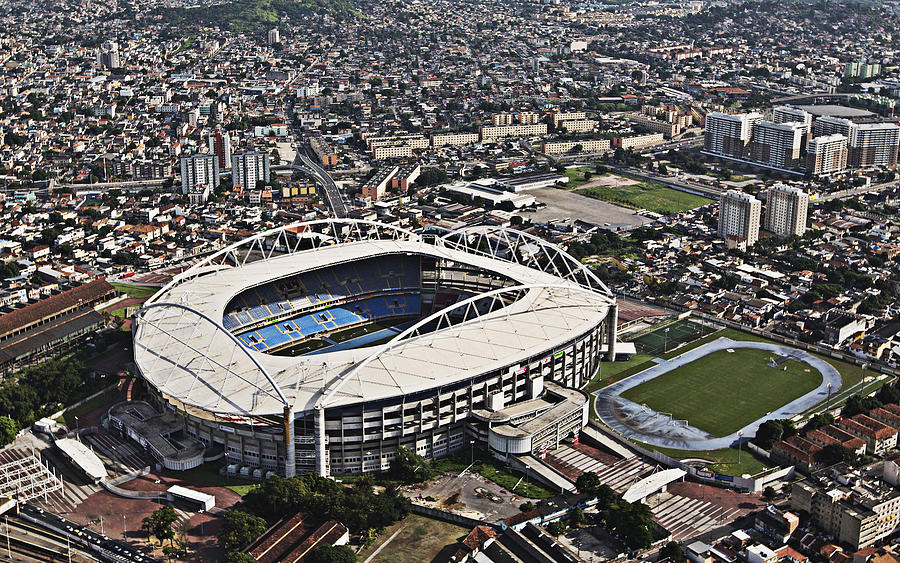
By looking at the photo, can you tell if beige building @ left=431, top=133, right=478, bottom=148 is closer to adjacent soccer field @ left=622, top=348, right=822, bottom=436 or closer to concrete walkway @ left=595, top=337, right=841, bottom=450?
concrete walkway @ left=595, top=337, right=841, bottom=450

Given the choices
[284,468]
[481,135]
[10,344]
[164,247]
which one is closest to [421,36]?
[481,135]

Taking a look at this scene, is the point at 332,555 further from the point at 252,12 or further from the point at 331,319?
the point at 252,12

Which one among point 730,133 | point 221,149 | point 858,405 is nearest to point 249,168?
point 221,149

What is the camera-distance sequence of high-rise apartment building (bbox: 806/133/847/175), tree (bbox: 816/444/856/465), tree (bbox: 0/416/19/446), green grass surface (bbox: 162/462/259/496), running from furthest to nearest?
1. high-rise apartment building (bbox: 806/133/847/175)
2. tree (bbox: 0/416/19/446)
3. tree (bbox: 816/444/856/465)
4. green grass surface (bbox: 162/462/259/496)

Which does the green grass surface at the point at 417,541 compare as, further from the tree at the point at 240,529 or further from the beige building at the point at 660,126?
the beige building at the point at 660,126

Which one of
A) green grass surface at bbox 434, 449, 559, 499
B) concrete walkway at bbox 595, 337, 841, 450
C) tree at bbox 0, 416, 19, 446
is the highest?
tree at bbox 0, 416, 19, 446

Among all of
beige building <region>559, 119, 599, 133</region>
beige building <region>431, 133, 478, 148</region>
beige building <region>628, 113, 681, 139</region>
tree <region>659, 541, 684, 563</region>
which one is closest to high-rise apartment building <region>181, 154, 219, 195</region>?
beige building <region>431, 133, 478, 148</region>
